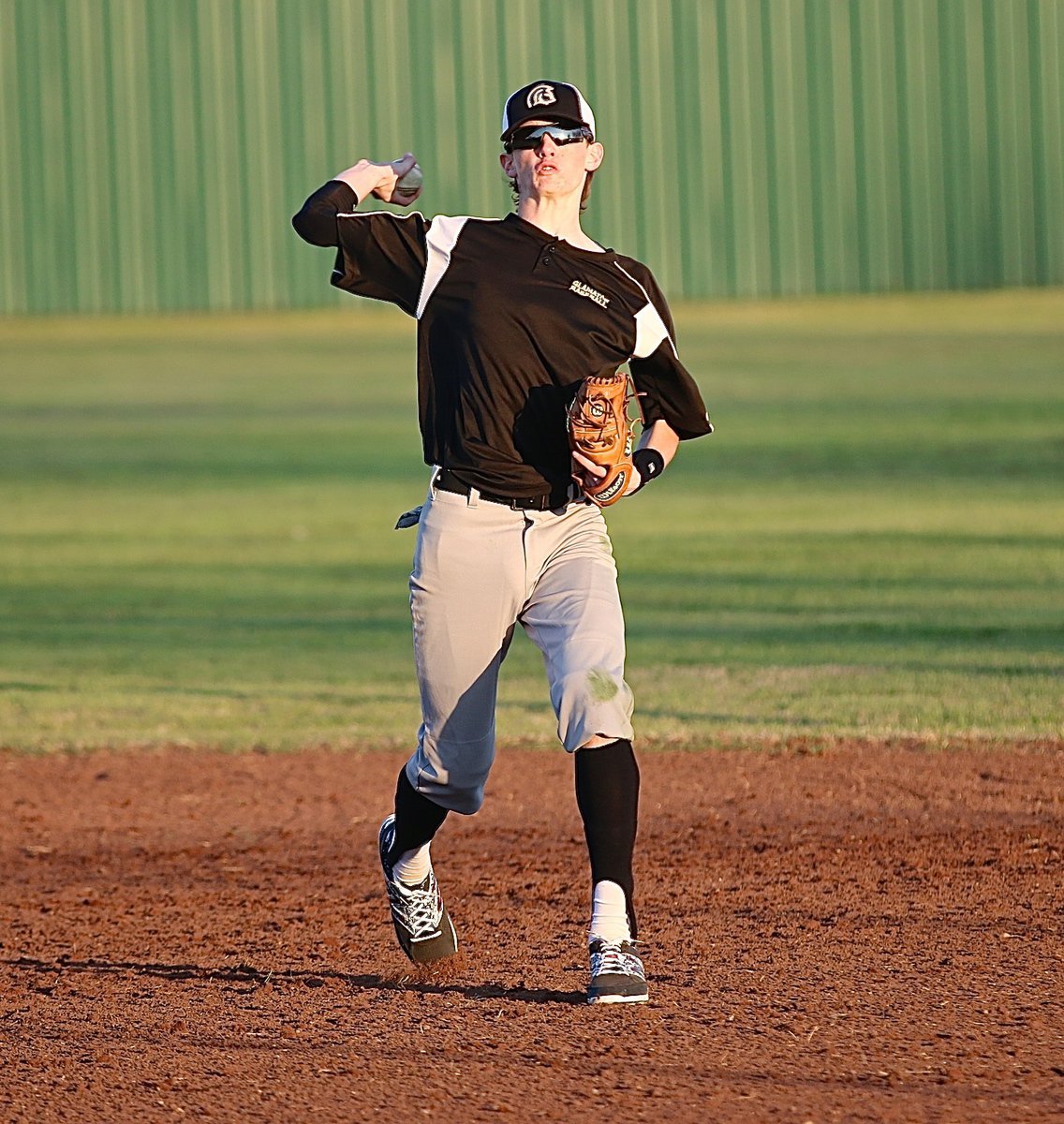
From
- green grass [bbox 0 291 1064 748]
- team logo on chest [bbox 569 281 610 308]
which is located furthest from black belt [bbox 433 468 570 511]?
green grass [bbox 0 291 1064 748]

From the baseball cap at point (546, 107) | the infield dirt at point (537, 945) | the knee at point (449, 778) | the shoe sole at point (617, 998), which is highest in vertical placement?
the baseball cap at point (546, 107)

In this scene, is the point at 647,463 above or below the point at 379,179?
below

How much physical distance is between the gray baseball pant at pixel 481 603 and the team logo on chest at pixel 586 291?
0.45 meters

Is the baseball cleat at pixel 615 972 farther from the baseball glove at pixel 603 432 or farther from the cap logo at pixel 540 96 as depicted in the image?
the cap logo at pixel 540 96

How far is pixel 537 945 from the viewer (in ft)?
15.5

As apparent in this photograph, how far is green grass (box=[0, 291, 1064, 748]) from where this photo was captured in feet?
28.4

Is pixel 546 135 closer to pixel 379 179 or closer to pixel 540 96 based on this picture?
pixel 540 96

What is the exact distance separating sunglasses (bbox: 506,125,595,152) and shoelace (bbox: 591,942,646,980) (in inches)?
67.4

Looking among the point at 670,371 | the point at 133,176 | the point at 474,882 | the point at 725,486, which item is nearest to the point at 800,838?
the point at 474,882

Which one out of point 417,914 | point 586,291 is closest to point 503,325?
point 586,291

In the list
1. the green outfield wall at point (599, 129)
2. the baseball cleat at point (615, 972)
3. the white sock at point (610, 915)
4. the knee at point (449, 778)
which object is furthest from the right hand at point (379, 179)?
the green outfield wall at point (599, 129)

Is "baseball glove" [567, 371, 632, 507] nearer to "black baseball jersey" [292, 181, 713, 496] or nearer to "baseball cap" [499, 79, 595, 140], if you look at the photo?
"black baseball jersey" [292, 181, 713, 496]

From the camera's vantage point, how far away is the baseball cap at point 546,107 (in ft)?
13.3

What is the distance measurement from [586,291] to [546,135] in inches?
13.6
